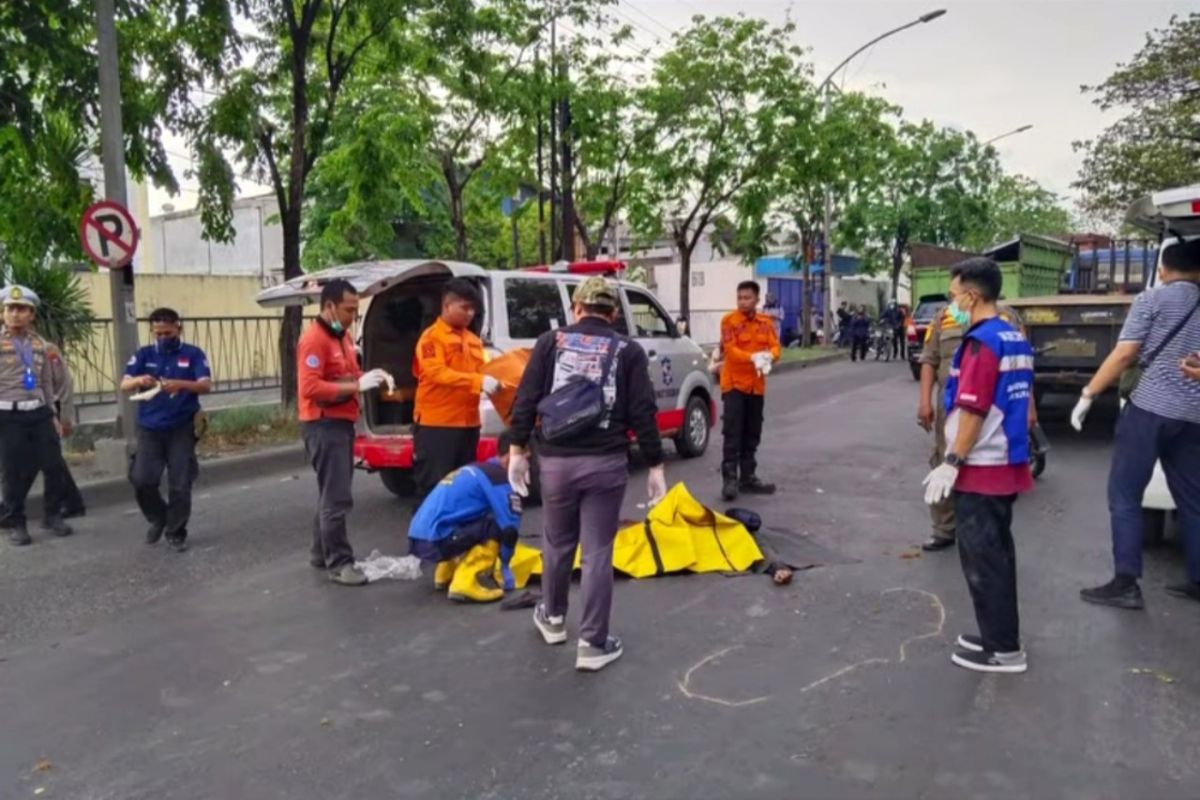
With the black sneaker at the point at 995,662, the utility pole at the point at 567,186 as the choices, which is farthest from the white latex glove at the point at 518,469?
the utility pole at the point at 567,186

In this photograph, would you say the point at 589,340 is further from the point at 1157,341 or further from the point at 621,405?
the point at 1157,341

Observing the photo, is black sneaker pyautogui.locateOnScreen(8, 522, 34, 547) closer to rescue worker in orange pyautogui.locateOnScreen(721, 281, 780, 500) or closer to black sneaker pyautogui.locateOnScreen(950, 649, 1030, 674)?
rescue worker in orange pyautogui.locateOnScreen(721, 281, 780, 500)

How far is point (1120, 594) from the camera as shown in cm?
495

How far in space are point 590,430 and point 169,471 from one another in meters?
3.81

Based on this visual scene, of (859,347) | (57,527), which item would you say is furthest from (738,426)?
(859,347)

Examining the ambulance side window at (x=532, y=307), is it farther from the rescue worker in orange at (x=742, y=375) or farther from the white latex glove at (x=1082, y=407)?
the white latex glove at (x=1082, y=407)

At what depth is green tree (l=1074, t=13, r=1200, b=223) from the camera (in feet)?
73.8

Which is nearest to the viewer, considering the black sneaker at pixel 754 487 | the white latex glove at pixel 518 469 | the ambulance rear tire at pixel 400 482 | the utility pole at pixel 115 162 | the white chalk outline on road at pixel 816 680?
the white chalk outline on road at pixel 816 680

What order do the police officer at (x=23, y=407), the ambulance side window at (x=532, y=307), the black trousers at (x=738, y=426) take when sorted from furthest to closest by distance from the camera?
the black trousers at (x=738, y=426), the ambulance side window at (x=532, y=307), the police officer at (x=23, y=407)

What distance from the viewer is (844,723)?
3.62 metres

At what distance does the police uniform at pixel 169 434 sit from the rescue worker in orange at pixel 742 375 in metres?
3.92

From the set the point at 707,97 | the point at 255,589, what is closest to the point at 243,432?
the point at 255,589

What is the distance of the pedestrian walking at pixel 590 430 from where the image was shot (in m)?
4.13

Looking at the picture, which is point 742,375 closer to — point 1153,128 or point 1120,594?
point 1120,594
